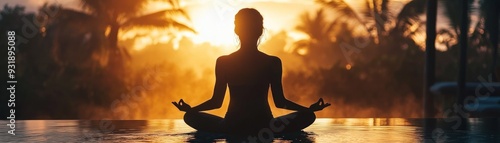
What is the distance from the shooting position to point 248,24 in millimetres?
5742

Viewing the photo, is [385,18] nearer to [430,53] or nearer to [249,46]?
[430,53]

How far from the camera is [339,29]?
37.0 meters

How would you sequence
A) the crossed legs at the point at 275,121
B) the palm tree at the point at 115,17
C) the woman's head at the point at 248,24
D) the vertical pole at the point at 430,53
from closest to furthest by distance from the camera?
1. the woman's head at the point at 248,24
2. the crossed legs at the point at 275,121
3. the vertical pole at the point at 430,53
4. the palm tree at the point at 115,17

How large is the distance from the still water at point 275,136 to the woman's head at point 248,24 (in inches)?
27.5

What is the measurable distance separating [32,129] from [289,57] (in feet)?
98.2

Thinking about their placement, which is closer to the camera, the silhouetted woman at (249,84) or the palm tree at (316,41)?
the silhouetted woman at (249,84)

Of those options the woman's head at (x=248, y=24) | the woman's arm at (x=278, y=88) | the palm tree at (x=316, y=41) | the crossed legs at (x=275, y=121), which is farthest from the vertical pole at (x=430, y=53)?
the palm tree at (x=316, y=41)

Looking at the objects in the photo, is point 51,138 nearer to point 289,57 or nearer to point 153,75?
point 153,75

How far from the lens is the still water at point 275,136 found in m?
6.04

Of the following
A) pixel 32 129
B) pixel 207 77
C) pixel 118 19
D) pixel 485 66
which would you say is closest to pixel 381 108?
pixel 485 66

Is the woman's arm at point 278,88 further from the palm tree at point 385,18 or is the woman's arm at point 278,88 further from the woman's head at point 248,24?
the palm tree at point 385,18

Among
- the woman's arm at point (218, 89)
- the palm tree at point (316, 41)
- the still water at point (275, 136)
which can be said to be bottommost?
the still water at point (275, 136)

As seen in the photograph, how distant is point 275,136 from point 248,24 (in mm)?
869

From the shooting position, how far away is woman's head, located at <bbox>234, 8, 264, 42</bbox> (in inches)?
226
